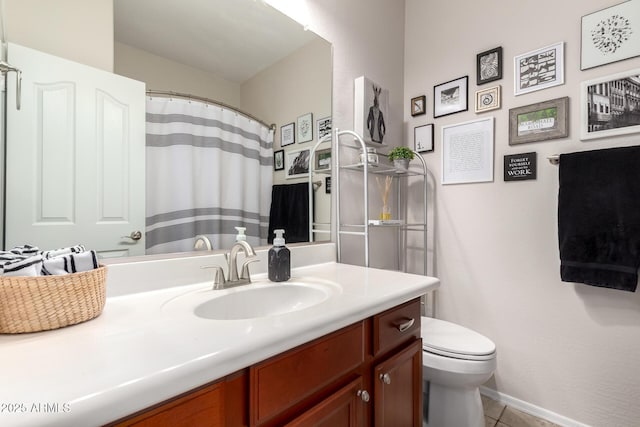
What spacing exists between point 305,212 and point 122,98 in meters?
0.84

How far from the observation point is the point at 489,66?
164 cm

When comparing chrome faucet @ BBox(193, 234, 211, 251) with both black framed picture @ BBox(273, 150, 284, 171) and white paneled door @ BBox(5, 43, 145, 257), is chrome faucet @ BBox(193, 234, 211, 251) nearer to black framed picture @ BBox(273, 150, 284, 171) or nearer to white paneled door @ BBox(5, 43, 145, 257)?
white paneled door @ BBox(5, 43, 145, 257)

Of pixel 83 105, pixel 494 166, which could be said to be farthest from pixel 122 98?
pixel 494 166

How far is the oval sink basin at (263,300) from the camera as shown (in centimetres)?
88

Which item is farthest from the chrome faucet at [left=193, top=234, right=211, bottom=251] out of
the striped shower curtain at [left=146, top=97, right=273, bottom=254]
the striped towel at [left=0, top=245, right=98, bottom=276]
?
the striped towel at [left=0, top=245, right=98, bottom=276]

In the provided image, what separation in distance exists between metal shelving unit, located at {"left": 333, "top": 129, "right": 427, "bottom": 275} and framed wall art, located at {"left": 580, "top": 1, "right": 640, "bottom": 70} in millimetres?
864

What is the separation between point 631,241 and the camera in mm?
1223

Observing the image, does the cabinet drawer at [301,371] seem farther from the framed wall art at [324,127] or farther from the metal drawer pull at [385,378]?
the framed wall art at [324,127]

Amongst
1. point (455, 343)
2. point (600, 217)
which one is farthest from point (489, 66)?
point (455, 343)

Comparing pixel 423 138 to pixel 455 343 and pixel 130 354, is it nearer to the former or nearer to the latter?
pixel 455 343

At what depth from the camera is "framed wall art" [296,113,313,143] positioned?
4.61ft

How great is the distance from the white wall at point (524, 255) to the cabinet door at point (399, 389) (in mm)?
864

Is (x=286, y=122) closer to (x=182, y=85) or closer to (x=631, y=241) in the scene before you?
(x=182, y=85)

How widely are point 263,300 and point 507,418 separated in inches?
57.4
